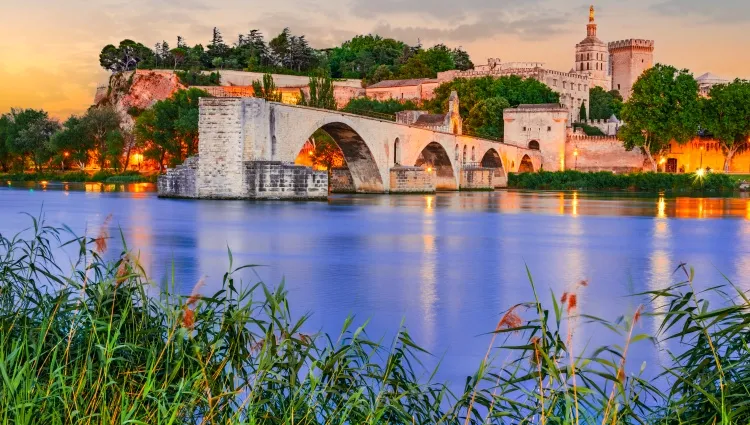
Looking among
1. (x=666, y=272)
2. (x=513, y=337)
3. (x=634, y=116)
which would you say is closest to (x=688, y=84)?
(x=634, y=116)

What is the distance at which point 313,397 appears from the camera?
3975mm

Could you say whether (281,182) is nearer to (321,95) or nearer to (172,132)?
(172,132)

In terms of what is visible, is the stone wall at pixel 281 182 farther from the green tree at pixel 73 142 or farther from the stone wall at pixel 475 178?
the green tree at pixel 73 142

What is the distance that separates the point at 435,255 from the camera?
1402cm

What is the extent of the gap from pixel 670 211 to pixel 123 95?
61046mm

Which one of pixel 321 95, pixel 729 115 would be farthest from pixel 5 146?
pixel 729 115

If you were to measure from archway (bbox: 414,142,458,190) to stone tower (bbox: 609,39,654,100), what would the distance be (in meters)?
60.6

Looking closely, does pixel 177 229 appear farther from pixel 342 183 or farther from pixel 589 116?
pixel 589 116

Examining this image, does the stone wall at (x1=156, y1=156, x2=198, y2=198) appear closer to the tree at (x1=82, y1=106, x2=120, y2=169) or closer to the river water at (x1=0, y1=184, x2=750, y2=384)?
the river water at (x1=0, y1=184, x2=750, y2=384)

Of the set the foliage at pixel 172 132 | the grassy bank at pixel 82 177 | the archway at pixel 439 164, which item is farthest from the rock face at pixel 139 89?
the archway at pixel 439 164

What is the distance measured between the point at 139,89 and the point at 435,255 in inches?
2658

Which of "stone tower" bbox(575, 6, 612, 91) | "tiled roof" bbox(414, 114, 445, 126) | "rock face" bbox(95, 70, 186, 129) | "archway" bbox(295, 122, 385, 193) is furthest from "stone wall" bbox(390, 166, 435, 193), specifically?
"stone tower" bbox(575, 6, 612, 91)

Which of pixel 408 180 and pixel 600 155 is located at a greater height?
pixel 600 155

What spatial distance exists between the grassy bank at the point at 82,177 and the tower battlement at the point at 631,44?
68.4 m
